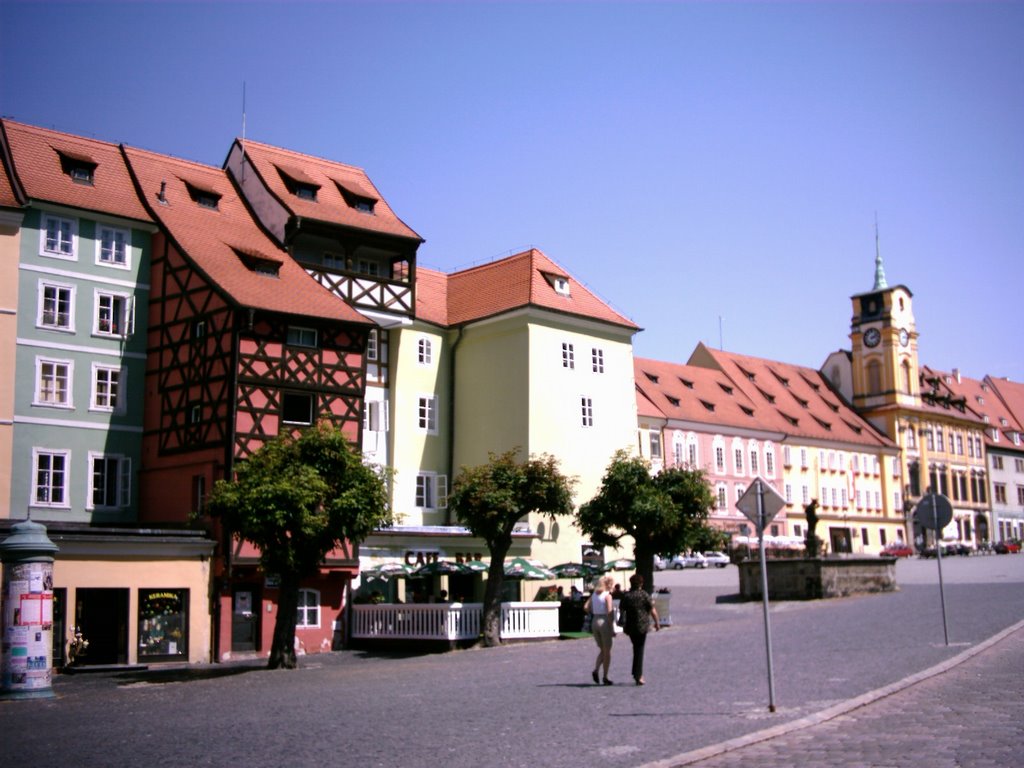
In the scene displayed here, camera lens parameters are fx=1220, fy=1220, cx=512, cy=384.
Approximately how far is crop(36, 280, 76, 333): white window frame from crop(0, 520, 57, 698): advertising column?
16.0m

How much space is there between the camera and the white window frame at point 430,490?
4675cm

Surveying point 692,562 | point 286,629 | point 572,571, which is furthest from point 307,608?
point 692,562

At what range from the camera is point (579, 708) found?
17.0 meters

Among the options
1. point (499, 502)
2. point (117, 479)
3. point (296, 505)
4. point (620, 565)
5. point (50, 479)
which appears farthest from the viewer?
point (620, 565)

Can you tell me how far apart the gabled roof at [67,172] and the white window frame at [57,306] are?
2560mm

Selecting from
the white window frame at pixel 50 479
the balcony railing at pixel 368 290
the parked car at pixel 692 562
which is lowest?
the parked car at pixel 692 562

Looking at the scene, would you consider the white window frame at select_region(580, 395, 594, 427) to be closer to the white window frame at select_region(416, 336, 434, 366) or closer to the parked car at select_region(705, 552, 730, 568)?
the white window frame at select_region(416, 336, 434, 366)

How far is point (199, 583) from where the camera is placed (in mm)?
34344

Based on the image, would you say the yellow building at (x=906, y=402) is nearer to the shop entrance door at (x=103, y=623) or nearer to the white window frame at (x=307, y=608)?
the white window frame at (x=307, y=608)

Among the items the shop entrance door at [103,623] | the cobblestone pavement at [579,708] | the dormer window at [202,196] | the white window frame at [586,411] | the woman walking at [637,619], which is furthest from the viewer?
the white window frame at [586,411]

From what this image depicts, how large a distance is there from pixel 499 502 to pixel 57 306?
50.8 feet

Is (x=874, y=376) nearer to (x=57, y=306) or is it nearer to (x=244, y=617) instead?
(x=244, y=617)

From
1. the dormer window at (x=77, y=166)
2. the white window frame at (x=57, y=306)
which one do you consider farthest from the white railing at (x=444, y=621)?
the dormer window at (x=77, y=166)

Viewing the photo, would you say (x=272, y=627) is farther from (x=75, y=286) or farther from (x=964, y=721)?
(x=964, y=721)
